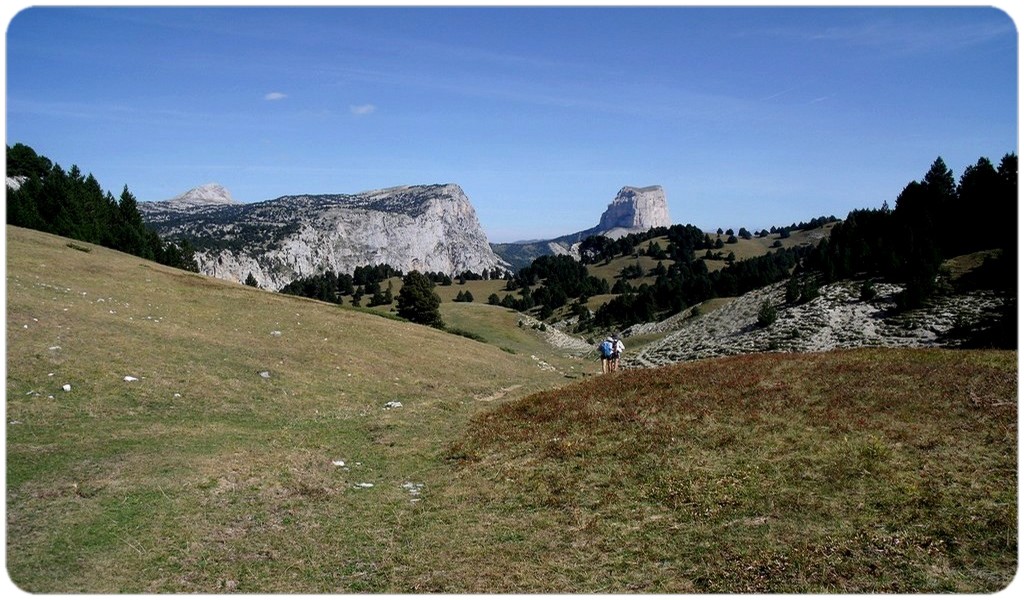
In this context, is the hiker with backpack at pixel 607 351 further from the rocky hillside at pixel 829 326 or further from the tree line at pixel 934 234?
the tree line at pixel 934 234

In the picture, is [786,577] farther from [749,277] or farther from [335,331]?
[749,277]

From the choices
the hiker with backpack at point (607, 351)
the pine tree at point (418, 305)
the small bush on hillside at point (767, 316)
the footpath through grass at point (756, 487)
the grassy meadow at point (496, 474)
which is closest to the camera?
the footpath through grass at point (756, 487)

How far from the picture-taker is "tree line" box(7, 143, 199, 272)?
275ft

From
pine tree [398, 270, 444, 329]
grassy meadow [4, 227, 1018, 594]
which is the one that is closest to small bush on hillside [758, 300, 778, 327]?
pine tree [398, 270, 444, 329]

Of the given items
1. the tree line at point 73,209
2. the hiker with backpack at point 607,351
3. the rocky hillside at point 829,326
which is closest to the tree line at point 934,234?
the rocky hillside at point 829,326

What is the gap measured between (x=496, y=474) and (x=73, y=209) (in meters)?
98.1

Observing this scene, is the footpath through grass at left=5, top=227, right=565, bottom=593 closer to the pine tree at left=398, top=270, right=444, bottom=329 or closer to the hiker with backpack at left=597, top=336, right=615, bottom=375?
the hiker with backpack at left=597, top=336, right=615, bottom=375

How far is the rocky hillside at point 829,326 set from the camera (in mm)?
60244

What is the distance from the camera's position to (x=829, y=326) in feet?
225

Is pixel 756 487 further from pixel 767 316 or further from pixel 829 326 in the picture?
pixel 767 316

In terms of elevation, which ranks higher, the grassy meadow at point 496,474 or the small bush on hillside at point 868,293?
the small bush on hillside at point 868,293

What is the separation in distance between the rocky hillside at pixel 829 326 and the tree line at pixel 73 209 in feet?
261

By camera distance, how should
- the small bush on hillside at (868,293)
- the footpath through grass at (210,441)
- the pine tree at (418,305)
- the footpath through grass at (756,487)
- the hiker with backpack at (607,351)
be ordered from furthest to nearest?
the pine tree at (418,305), the small bush on hillside at (868,293), the hiker with backpack at (607,351), the footpath through grass at (210,441), the footpath through grass at (756,487)

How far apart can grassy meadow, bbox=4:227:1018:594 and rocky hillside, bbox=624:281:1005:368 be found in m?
37.5
